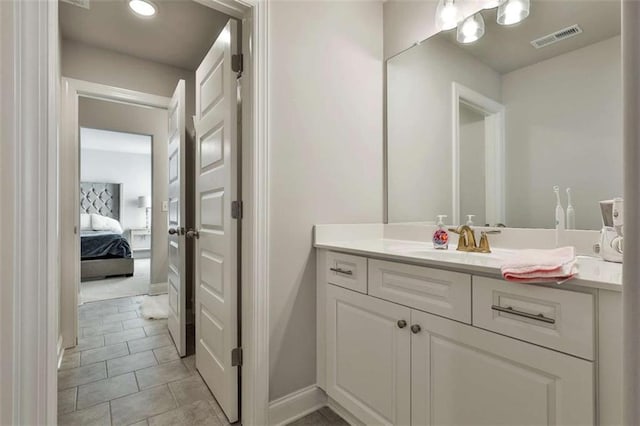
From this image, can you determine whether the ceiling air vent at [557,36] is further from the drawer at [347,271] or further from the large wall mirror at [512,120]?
the drawer at [347,271]

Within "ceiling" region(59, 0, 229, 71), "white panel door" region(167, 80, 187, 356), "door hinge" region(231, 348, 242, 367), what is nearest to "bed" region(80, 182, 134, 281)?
"white panel door" region(167, 80, 187, 356)

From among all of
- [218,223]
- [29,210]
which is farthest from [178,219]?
[29,210]

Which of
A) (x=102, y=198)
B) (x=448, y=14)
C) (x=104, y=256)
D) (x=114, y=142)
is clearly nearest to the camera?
(x=448, y=14)

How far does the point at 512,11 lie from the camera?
148 centimetres

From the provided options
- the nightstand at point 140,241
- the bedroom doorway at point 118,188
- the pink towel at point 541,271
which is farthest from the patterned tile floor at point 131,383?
the nightstand at point 140,241

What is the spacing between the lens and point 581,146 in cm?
129

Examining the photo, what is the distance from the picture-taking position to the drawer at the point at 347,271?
1.41m

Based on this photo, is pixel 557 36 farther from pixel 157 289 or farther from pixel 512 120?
pixel 157 289

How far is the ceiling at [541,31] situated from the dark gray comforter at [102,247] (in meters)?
5.16

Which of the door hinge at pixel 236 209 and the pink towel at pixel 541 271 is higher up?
the door hinge at pixel 236 209

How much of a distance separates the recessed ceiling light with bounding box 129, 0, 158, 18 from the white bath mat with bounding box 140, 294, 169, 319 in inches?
101

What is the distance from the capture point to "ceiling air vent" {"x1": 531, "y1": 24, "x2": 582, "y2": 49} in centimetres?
132

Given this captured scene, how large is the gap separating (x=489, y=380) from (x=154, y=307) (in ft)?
10.9

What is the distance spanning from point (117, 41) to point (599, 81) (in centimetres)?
315
